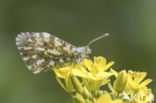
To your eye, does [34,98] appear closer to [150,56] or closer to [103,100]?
[150,56]

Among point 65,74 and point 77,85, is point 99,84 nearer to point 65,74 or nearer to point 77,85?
point 77,85

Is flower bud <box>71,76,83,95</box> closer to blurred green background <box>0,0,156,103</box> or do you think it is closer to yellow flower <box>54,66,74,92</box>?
yellow flower <box>54,66,74,92</box>

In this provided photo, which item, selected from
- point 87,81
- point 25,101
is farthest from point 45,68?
point 25,101

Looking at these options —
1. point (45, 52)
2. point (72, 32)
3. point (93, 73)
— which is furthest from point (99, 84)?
point (72, 32)

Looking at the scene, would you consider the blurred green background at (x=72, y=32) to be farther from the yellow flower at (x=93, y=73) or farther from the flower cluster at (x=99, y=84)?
the yellow flower at (x=93, y=73)

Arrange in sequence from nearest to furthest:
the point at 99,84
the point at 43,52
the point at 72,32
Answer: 1. the point at 99,84
2. the point at 43,52
3. the point at 72,32

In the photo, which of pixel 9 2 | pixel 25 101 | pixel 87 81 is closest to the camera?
pixel 87 81

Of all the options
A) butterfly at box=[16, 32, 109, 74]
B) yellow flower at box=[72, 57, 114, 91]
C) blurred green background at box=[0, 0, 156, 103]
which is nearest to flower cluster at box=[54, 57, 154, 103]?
yellow flower at box=[72, 57, 114, 91]
